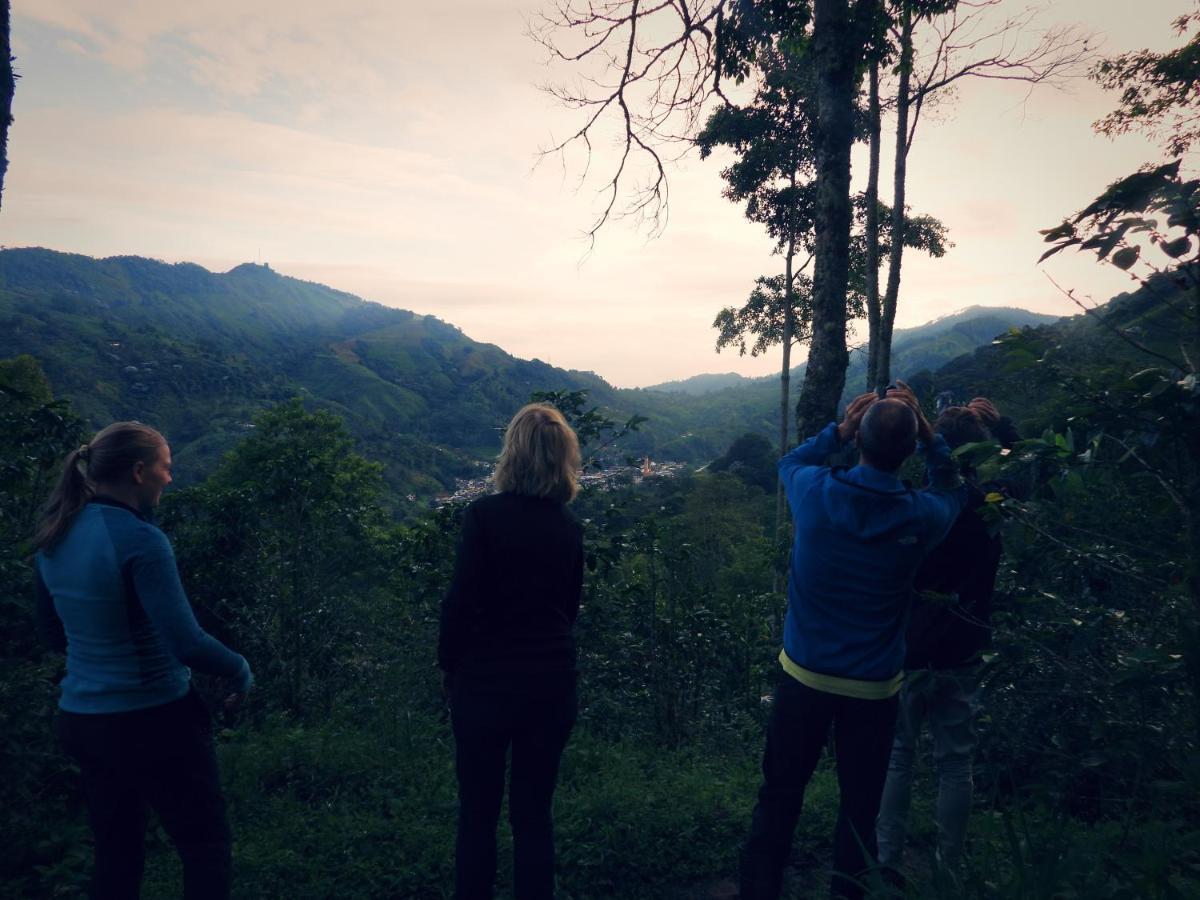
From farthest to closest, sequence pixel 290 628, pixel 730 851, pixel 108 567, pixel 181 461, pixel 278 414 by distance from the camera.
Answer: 1. pixel 181 461
2. pixel 278 414
3. pixel 290 628
4. pixel 730 851
5. pixel 108 567

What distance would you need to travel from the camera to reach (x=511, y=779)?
92.4 inches

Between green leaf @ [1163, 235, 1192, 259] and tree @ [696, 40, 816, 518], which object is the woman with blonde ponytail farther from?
tree @ [696, 40, 816, 518]

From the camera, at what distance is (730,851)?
3.42 m

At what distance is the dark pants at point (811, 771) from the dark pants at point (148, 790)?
1.81 m

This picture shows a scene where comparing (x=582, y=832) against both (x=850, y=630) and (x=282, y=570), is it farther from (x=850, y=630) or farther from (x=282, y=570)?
(x=282, y=570)

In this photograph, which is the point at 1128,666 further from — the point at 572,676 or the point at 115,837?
the point at 115,837

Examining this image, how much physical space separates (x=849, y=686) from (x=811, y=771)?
326mm

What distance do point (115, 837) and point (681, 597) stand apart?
4003mm

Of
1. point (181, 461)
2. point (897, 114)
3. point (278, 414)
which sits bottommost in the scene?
point (181, 461)

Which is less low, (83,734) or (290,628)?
(83,734)

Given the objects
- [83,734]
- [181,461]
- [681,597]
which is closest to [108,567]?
[83,734]

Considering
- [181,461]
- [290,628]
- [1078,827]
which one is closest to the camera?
[1078,827]

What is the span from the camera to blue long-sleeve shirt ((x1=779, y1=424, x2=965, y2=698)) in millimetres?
2266

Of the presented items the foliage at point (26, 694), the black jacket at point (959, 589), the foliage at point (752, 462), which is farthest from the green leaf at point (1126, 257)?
the foliage at point (752, 462)
